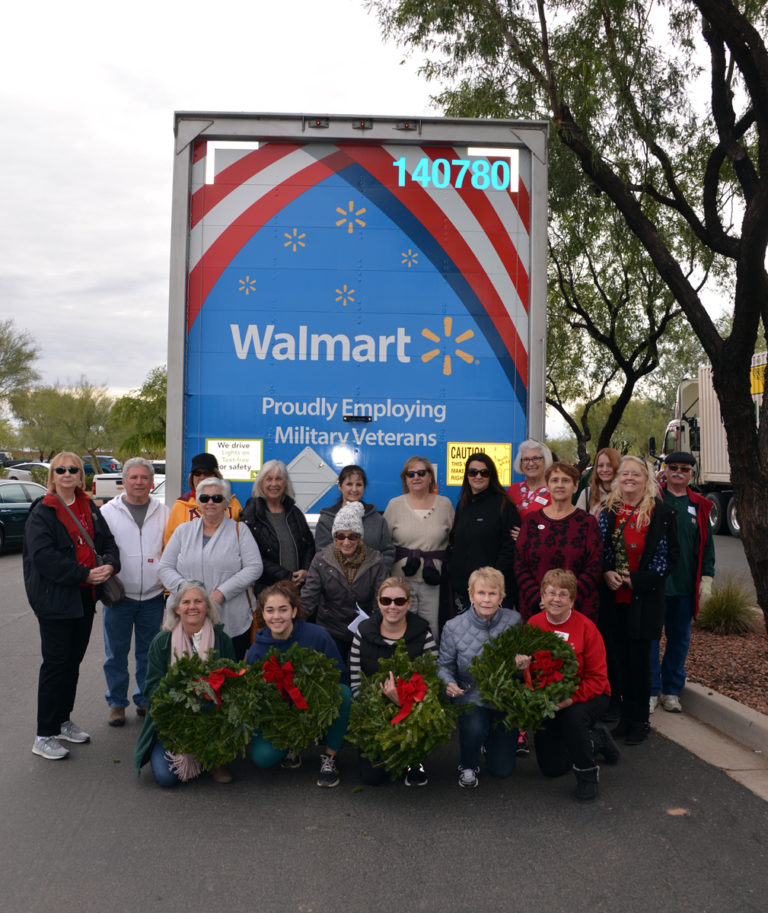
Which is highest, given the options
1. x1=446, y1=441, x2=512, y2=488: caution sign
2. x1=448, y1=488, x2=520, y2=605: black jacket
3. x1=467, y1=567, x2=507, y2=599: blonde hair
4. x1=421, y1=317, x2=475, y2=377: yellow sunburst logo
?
x1=421, y1=317, x2=475, y2=377: yellow sunburst logo

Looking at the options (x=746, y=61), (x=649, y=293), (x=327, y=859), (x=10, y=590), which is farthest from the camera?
→ (x=649, y=293)

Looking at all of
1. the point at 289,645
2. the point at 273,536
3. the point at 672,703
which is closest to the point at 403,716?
the point at 289,645

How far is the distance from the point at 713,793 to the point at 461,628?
1541mm

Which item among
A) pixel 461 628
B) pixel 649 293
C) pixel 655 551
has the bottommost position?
pixel 461 628

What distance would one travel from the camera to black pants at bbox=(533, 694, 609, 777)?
463 cm

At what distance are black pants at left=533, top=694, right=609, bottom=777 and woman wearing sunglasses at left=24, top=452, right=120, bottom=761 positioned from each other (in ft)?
8.90

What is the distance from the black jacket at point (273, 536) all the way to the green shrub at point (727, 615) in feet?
15.5

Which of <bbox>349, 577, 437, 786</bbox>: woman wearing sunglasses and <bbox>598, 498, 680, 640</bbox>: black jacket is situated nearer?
<bbox>349, 577, 437, 786</bbox>: woman wearing sunglasses

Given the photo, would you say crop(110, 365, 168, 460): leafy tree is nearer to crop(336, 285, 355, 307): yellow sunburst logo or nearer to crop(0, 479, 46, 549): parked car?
crop(0, 479, 46, 549): parked car

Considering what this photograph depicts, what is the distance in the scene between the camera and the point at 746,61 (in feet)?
23.7

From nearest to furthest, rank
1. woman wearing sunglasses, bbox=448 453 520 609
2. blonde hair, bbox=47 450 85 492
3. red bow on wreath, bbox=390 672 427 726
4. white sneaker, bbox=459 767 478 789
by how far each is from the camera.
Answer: red bow on wreath, bbox=390 672 427 726 < white sneaker, bbox=459 767 478 789 < blonde hair, bbox=47 450 85 492 < woman wearing sunglasses, bbox=448 453 520 609

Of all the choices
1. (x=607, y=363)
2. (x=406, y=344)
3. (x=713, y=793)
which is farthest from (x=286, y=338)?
(x=607, y=363)

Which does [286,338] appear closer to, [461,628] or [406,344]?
[406,344]

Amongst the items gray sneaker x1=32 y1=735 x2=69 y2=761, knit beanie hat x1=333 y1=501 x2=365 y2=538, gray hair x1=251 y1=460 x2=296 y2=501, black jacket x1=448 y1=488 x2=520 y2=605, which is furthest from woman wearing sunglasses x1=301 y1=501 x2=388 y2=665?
gray sneaker x1=32 y1=735 x2=69 y2=761
